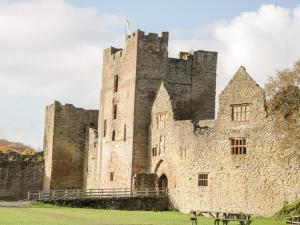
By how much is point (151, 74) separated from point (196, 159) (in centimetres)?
1067

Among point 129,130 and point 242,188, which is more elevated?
point 129,130

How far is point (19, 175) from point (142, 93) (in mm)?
19416

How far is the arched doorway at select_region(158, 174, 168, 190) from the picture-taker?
53.5 meters

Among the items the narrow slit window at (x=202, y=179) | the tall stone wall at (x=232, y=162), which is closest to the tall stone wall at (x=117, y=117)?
the tall stone wall at (x=232, y=162)

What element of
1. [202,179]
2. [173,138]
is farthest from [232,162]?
[173,138]

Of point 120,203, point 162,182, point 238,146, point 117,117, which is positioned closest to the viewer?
point 238,146

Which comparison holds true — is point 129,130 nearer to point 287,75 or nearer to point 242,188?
point 242,188

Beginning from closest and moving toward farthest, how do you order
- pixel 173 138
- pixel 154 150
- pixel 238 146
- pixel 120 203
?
pixel 238 146
pixel 120 203
pixel 173 138
pixel 154 150

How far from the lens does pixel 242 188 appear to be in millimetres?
45156

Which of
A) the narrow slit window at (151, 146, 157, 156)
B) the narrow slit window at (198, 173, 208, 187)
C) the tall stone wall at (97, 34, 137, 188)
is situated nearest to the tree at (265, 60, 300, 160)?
the narrow slit window at (198, 173, 208, 187)

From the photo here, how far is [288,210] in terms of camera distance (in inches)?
1630

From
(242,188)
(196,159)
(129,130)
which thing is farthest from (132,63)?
(242,188)

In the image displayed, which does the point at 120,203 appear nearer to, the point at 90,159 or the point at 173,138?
the point at 173,138

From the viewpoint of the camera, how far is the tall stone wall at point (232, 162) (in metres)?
43.1
